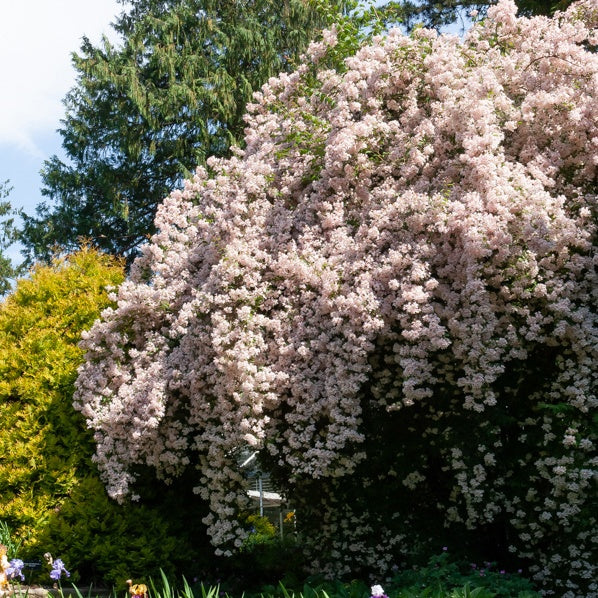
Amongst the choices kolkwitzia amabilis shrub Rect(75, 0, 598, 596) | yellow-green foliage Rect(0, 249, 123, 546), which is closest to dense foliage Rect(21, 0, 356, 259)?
yellow-green foliage Rect(0, 249, 123, 546)

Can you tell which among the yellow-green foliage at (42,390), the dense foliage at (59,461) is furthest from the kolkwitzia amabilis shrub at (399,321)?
the yellow-green foliage at (42,390)

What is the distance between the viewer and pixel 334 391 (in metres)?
5.39

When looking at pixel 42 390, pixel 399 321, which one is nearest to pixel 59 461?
pixel 42 390

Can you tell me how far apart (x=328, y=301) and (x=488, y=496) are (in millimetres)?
1798

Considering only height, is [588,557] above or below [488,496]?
below

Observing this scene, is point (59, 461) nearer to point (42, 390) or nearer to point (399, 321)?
point (42, 390)

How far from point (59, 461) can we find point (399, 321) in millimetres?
3675

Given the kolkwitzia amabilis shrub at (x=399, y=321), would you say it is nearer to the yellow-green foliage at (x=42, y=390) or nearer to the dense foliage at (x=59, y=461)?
the dense foliage at (x=59, y=461)

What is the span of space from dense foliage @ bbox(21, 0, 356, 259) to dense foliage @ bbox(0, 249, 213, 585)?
11.8 meters

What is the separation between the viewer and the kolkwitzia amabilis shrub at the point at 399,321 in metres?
5.11

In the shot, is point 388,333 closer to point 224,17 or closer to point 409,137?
point 409,137

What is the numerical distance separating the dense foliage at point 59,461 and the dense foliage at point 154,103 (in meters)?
11.8

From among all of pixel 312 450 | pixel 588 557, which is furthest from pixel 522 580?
pixel 312 450

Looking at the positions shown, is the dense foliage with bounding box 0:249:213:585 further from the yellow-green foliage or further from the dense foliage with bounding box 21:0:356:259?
the dense foliage with bounding box 21:0:356:259
